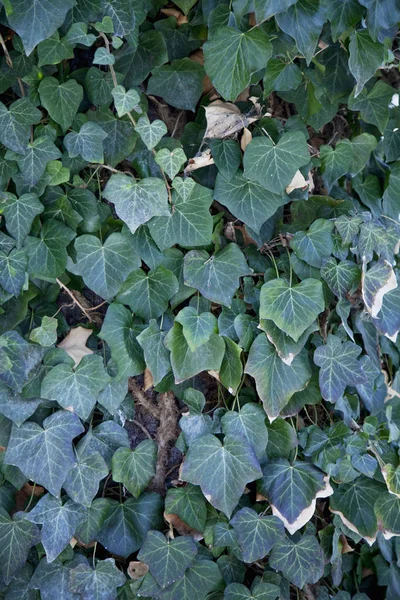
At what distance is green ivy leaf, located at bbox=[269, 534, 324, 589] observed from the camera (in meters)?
1.45

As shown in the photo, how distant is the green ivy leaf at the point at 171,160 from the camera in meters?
1.33

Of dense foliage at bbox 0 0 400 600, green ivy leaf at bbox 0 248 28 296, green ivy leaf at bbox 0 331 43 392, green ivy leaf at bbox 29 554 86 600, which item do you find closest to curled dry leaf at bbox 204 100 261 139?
dense foliage at bbox 0 0 400 600

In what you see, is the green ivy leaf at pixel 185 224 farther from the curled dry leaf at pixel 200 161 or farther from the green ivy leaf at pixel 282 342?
the green ivy leaf at pixel 282 342

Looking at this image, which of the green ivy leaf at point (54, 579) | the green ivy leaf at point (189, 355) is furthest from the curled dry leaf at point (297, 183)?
the green ivy leaf at point (54, 579)

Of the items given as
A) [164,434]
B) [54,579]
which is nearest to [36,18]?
[164,434]

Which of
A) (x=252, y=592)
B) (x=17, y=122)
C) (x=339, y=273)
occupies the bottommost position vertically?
(x=252, y=592)

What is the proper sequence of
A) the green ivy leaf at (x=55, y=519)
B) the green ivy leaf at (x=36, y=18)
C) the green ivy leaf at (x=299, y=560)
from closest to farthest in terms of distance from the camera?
the green ivy leaf at (x=36, y=18)
the green ivy leaf at (x=55, y=519)
the green ivy leaf at (x=299, y=560)

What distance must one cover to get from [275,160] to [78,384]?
0.58 m

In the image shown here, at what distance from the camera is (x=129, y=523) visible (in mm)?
1442

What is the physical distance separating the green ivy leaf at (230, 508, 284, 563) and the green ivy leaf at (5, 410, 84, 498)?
0.36 metres

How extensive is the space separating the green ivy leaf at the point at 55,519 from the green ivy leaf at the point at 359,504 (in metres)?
0.55

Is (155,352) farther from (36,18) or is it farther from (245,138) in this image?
(36,18)

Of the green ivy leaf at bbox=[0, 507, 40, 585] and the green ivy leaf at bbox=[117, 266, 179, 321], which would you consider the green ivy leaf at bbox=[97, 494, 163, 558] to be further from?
the green ivy leaf at bbox=[117, 266, 179, 321]

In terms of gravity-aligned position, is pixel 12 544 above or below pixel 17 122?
below
